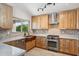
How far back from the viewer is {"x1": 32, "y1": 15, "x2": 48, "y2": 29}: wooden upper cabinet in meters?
1.40

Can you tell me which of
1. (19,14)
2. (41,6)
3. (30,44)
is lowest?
(30,44)

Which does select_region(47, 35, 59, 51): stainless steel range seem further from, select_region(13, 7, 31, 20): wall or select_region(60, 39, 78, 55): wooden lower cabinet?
select_region(13, 7, 31, 20): wall

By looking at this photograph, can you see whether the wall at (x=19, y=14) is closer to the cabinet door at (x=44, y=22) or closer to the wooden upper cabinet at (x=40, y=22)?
the wooden upper cabinet at (x=40, y=22)

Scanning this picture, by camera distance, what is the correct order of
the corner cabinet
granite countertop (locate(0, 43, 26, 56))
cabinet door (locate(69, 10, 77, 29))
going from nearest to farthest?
1. granite countertop (locate(0, 43, 26, 56))
2. the corner cabinet
3. cabinet door (locate(69, 10, 77, 29))

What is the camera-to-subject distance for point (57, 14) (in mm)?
1364

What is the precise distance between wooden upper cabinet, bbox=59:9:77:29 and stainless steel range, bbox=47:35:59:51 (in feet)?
0.66

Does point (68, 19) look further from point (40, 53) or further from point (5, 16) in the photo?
point (5, 16)

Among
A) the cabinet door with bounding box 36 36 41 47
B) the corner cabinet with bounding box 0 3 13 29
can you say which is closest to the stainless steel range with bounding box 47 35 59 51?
the cabinet door with bounding box 36 36 41 47

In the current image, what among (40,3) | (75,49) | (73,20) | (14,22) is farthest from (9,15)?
(75,49)

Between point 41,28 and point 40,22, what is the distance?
102 mm

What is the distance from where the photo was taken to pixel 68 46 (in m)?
1.46

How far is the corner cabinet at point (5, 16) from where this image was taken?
1265 mm

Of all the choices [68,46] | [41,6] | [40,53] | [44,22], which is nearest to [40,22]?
[44,22]

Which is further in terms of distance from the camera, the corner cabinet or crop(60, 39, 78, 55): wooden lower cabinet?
crop(60, 39, 78, 55): wooden lower cabinet
